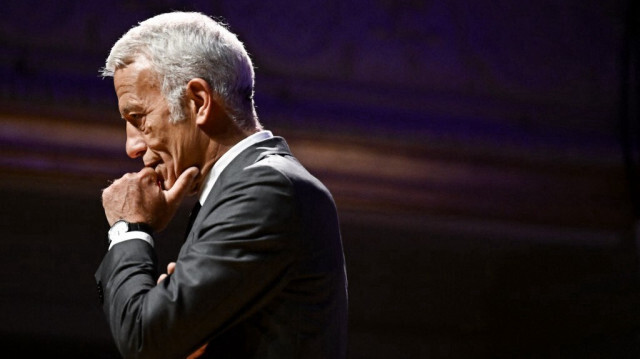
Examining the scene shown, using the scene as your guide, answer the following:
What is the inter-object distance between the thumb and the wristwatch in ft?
0.23

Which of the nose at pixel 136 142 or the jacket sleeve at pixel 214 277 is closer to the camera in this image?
the jacket sleeve at pixel 214 277

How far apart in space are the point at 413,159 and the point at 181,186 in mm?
1642

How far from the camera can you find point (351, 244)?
277 centimetres

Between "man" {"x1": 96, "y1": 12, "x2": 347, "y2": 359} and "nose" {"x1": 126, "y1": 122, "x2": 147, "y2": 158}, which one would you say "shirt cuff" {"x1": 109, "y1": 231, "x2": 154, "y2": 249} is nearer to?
"man" {"x1": 96, "y1": 12, "x2": 347, "y2": 359}

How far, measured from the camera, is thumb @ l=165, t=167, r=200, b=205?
1235 millimetres

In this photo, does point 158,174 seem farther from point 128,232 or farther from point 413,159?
point 413,159

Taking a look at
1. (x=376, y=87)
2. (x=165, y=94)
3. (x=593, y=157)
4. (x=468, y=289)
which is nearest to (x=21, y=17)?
(x=376, y=87)

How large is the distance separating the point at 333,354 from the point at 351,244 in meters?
1.63

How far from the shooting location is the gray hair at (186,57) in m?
1.21

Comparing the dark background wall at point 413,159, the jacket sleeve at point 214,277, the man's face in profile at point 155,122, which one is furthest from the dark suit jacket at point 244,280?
the dark background wall at point 413,159

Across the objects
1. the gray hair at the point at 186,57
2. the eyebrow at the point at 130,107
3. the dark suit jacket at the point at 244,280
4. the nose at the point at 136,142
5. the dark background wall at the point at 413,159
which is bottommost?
the dark background wall at the point at 413,159

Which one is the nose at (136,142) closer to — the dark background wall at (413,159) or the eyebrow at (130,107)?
the eyebrow at (130,107)

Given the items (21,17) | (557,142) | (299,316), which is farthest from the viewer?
(557,142)

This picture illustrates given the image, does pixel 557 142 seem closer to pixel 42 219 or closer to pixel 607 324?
pixel 607 324
